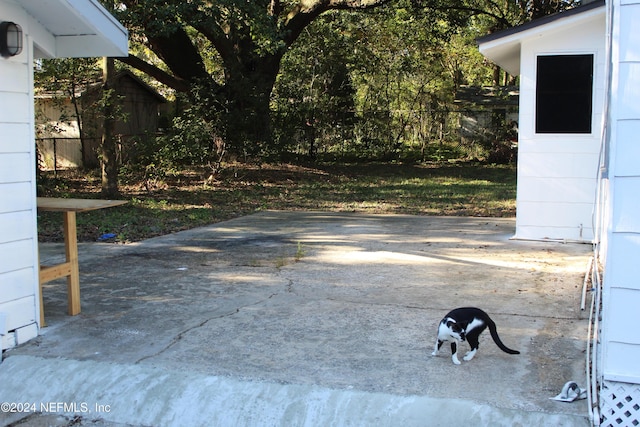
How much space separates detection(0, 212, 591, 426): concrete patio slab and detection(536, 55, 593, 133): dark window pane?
4.97 ft

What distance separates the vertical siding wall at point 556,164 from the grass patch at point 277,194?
2621 millimetres

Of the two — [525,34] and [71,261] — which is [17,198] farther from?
[525,34]

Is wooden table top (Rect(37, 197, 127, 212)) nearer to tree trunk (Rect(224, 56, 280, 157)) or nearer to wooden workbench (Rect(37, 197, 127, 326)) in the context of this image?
wooden workbench (Rect(37, 197, 127, 326))

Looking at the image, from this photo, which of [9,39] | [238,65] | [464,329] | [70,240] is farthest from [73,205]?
[238,65]

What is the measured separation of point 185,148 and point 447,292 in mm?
9682

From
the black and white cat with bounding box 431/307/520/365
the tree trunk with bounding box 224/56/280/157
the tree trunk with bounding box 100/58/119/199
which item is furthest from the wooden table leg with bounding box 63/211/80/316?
the tree trunk with bounding box 224/56/280/157

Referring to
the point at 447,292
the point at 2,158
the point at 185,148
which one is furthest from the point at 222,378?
the point at 185,148

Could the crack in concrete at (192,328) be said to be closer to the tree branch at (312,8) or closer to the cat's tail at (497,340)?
the cat's tail at (497,340)

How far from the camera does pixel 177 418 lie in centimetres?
348

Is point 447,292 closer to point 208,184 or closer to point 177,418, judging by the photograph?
point 177,418

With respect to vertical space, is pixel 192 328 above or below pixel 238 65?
below

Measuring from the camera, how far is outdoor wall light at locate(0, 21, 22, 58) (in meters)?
4.05

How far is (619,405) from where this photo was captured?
10.1 ft

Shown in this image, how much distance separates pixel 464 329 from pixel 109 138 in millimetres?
10030
